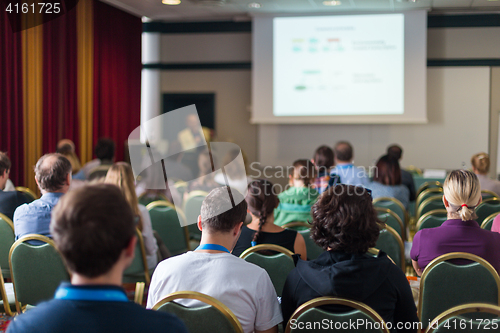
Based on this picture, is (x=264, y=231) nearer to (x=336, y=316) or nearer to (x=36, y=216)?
(x=336, y=316)

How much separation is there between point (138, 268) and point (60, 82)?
519 centimetres

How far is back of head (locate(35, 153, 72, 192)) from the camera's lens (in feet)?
10.1

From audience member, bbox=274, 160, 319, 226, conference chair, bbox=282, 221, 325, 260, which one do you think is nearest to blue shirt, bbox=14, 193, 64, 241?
conference chair, bbox=282, 221, 325, 260

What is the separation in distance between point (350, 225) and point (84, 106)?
23.8 ft

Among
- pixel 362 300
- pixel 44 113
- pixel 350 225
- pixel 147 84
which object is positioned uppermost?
pixel 147 84

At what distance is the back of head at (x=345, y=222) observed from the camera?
1831 mm

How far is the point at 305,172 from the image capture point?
3.89 m

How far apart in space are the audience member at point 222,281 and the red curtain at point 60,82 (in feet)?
20.6

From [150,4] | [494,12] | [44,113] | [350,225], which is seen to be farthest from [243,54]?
[350,225]

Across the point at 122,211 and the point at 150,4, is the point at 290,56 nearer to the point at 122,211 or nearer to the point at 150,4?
the point at 150,4

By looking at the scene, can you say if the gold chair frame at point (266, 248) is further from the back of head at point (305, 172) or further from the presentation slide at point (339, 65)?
the presentation slide at point (339, 65)

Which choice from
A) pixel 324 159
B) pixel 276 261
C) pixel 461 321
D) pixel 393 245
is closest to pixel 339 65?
pixel 324 159

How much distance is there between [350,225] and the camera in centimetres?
184

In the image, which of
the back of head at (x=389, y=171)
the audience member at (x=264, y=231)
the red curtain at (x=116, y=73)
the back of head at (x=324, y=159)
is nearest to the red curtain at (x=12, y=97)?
the red curtain at (x=116, y=73)
